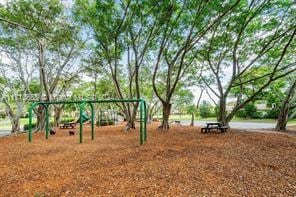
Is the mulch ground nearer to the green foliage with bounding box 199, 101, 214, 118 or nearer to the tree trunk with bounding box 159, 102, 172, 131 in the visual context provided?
the tree trunk with bounding box 159, 102, 172, 131

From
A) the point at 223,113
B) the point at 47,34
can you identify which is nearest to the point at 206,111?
the point at 223,113

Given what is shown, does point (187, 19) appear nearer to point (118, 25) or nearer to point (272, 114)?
point (118, 25)

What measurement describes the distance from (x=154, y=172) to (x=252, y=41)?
36.1ft

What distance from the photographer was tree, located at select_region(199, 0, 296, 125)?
11.0 meters

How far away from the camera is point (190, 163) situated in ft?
19.0

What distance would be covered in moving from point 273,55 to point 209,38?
3534mm

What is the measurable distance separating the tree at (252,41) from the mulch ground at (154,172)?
18.8ft

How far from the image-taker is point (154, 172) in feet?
17.0

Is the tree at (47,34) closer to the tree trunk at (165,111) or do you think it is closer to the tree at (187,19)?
the tree at (187,19)

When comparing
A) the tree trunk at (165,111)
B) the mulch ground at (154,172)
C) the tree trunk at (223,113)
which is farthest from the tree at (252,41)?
the mulch ground at (154,172)

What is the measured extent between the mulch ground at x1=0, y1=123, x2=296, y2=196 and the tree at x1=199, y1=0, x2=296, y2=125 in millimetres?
5722

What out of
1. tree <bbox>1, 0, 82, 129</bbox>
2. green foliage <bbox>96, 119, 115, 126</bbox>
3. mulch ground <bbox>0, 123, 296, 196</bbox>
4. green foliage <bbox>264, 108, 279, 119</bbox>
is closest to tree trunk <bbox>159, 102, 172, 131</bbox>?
mulch ground <bbox>0, 123, 296, 196</bbox>

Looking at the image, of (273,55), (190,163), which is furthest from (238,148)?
(273,55)

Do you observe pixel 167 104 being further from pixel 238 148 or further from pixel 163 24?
pixel 238 148
